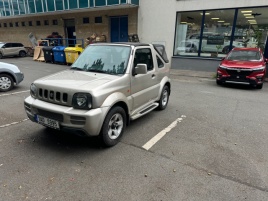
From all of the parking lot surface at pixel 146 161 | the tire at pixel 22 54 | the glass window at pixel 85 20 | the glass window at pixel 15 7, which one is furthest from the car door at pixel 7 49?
the parking lot surface at pixel 146 161

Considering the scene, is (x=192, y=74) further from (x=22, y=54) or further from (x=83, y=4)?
(x=22, y=54)

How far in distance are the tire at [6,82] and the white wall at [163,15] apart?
10.1 metres

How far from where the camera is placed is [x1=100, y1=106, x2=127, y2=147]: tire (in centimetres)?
336

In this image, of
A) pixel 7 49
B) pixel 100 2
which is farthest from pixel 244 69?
pixel 7 49

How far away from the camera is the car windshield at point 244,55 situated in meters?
9.16

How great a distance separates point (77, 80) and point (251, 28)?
12.5 meters

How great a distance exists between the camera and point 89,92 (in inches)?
121

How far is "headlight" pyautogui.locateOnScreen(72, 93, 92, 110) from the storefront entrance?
1427cm

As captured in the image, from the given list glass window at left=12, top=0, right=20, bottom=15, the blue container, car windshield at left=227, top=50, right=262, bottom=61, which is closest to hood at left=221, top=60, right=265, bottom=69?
car windshield at left=227, top=50, right=262, bottom=61

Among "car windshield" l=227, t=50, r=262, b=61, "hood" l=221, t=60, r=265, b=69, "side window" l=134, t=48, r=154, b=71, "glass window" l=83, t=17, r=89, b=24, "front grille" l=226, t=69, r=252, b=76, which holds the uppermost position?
"glass window" l=83, t=17, r=89, b=24

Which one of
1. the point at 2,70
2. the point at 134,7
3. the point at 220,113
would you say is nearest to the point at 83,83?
the point at 220,113

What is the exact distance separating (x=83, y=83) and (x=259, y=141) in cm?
352

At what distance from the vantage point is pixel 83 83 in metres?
3.29

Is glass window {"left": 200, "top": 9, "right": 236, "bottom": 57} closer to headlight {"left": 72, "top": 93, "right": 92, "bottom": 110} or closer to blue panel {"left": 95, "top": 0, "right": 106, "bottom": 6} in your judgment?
blue panel {"left": 95, "top": 0, "right": 106, "bottom": 6}
